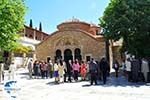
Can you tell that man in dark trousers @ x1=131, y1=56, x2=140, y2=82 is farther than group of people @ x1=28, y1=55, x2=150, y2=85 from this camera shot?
Yes

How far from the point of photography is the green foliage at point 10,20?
2231 centimetres

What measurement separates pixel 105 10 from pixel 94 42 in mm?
13843

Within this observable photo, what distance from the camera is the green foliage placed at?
73.2 ft

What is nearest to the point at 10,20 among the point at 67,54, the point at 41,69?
the point at 41,69

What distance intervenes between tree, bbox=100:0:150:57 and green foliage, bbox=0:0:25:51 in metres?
7.04

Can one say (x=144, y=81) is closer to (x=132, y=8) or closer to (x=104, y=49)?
(x=132, y=8)

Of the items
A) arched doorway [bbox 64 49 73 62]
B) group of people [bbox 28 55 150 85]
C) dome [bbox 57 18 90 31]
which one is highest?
dome [bbox 57 18 90 31]

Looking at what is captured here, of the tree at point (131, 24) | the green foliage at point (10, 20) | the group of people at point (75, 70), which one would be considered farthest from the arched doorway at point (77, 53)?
the green foliage at point (10, 20)

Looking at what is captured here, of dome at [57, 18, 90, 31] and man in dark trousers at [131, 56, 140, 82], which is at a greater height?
dome at [57, 18, 90, 31]

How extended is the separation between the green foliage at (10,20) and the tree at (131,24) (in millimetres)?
7040

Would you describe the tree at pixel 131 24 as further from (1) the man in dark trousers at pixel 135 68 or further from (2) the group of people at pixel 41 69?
(2) the group of people at pixel 41 69

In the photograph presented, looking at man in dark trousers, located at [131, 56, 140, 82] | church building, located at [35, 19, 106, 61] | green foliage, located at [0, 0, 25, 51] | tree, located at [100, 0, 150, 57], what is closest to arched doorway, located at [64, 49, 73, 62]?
church building, located at [35, 19, 106, 61]

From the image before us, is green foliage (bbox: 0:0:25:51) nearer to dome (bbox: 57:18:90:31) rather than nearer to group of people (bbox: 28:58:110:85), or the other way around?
group of people (bbox: 28:58:110:85)

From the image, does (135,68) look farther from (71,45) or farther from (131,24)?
(71,45)
